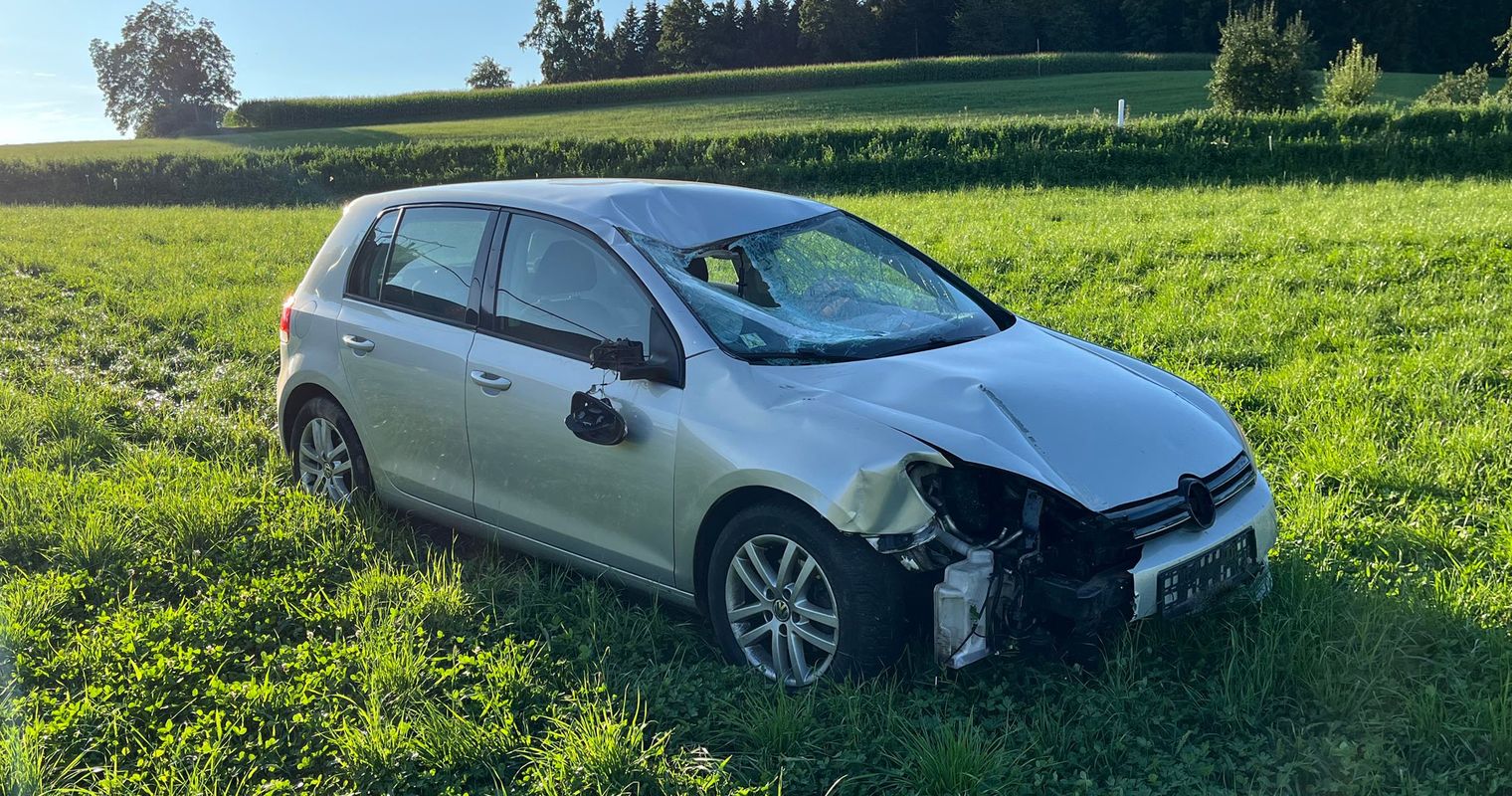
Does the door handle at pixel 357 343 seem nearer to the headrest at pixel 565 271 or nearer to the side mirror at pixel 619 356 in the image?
the headrest at pixel 565 271

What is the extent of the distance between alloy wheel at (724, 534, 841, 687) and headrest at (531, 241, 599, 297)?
129 cm

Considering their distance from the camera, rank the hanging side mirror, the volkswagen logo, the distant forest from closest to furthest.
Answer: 1. the volkswagen logo
2. the hanging side mirror
3. the distant forest

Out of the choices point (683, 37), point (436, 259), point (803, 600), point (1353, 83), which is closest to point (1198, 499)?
point (803, 600)

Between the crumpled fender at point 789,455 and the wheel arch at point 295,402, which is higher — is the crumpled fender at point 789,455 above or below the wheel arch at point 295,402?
above

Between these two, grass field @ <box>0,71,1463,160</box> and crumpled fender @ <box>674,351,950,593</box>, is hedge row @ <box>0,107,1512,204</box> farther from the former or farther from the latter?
crumpled fender @ <box>674,351,950,593</box>

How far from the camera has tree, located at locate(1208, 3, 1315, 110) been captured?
2947 cm

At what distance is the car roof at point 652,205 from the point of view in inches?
169

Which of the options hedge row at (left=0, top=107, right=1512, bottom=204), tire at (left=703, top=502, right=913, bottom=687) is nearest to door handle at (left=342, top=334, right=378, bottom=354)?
tire at (left=703, top=502, right=913, bottom=687)

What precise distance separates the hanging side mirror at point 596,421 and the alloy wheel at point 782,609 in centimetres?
63

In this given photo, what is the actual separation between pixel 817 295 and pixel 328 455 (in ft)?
8.47

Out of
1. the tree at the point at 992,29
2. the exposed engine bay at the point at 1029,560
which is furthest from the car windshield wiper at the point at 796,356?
the tree at the point at 992,29

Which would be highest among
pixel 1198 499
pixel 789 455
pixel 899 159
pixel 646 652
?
pixel 899 159

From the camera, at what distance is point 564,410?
4027mm

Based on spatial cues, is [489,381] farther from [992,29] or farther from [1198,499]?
[992,29]
